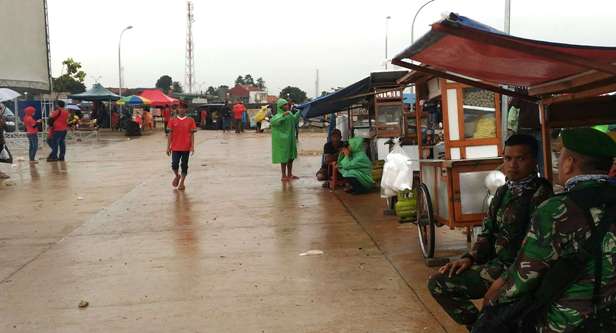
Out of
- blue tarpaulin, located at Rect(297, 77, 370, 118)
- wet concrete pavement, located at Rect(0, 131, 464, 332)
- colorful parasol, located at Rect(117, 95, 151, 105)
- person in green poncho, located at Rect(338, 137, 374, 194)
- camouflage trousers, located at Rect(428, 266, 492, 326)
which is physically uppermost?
colorful parasol, located at Rect(117, 95, 151, 105)

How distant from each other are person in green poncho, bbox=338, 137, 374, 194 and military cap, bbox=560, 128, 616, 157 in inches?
294

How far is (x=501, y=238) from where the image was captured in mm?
3299

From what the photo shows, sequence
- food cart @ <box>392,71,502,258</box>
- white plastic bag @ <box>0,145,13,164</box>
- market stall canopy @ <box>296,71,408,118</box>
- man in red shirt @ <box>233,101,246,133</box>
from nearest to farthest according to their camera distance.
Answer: food cart @ <box>392,71,502,258</box>
market stall canopy @ <box>296,71,408,118</box>
white plastic bag @ <box>0,145,13,164</box>
man in red shirt @ <box>233,101,246,133</box>

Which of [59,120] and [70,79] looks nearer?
[59,120]

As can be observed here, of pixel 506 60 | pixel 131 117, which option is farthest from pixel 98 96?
pixel 506 60

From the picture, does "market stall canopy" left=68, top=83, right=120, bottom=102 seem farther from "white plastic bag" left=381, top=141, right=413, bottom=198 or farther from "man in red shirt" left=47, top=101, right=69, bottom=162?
"white plastic bag" left=381, top=141, right=413, bottom=198

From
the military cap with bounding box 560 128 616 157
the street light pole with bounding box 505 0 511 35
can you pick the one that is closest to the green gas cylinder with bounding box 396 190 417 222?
the street light pole with bounding box 505 0 511 35

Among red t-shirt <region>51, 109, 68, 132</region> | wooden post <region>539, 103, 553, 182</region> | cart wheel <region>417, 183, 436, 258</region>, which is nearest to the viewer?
wooden post <region>539, 103, 553, 182</region>

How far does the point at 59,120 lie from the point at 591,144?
16.2 metres

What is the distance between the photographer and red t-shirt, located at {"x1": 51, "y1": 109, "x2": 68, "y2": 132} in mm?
16703

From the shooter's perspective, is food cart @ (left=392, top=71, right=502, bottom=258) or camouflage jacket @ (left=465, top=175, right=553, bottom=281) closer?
camouflage jacket @ (left=465, top=175, right=553, bottom=281)

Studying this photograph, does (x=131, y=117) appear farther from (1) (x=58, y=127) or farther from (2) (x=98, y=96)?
(1) (x=58, y=127)

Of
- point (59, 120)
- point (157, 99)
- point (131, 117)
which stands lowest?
point (59, 120)

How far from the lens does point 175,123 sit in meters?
11.1
